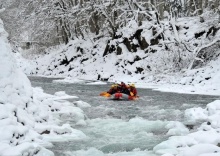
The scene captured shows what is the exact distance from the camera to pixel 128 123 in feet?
34.3

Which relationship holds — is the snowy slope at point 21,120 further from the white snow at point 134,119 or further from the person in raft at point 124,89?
the person in raft at point 124,89

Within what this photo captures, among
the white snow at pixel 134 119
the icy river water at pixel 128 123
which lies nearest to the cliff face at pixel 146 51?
the white snow at pixel 134 119

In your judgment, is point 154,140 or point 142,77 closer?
point 154,140

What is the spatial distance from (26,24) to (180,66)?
18.4 meters

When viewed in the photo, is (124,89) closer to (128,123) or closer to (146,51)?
(128,123)

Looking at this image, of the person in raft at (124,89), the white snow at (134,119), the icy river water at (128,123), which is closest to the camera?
the white snow at (134,119)

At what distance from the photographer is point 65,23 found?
3331 cm

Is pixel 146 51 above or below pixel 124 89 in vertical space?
above

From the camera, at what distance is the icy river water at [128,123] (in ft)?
26.2

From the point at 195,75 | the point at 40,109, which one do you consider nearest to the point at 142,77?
the point at 195,75

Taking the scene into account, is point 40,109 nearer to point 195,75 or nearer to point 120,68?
point 195,75

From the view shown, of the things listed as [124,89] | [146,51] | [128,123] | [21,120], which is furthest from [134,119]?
[146,51]

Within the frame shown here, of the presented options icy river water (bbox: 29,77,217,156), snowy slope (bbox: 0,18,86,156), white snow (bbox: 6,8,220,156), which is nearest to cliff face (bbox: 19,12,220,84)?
white snow (bbox: 6,8,220,156)

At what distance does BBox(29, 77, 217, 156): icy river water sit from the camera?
26.2 feet
